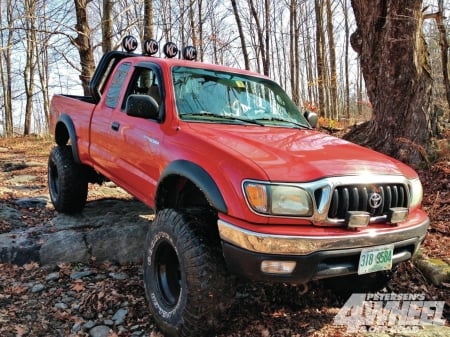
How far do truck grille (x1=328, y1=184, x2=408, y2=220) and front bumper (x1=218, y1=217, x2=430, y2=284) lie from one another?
0.15 m

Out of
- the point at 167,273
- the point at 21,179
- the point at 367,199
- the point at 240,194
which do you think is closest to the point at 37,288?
the point at 167,273

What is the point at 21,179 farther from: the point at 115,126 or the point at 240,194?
the point at 240,194

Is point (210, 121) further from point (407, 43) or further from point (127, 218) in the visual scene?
point (407, 43)

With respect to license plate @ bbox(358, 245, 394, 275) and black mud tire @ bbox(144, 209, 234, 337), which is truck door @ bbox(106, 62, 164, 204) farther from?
license plate @ bbox(358, 245, 394, 275)

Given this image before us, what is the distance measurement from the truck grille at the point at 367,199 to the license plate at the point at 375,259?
0.71 ft

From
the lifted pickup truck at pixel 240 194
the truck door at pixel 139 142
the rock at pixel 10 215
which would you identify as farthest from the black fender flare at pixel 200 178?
the rock at pixel 10 215

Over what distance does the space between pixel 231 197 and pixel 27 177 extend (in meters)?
7.32

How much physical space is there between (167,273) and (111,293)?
756 mm

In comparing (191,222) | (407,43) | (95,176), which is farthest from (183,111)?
(407,43)

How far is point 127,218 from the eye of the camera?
492cm

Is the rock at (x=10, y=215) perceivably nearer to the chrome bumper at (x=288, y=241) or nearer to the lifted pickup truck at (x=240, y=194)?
the lifted pickup truck at (x=240, y=194)

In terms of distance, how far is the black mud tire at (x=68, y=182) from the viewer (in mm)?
4984

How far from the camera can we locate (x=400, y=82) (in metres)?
5.88

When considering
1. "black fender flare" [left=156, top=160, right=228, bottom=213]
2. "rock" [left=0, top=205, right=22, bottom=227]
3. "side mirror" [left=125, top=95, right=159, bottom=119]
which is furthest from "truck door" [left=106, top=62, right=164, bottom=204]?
"rock" [left=0, top=205, right=22, bottom=227]
